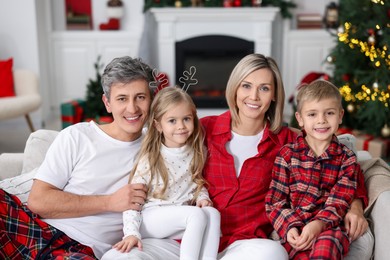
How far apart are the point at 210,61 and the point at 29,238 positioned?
4.48m

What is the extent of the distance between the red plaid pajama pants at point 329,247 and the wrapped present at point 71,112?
139 inches

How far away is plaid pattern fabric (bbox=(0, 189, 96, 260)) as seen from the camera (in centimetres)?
173

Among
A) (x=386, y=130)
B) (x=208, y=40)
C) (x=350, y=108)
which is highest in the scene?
(x=208, y=40)

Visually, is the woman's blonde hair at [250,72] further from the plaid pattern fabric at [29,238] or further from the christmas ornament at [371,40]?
the christmas ornament at [371,40]

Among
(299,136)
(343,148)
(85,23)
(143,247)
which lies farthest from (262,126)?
(85,23)

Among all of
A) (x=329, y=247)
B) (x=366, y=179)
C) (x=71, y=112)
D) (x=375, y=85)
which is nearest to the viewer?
(x=329, y=247)

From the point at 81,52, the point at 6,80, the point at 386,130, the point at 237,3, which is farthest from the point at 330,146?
the point at 81,52

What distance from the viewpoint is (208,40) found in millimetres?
5797

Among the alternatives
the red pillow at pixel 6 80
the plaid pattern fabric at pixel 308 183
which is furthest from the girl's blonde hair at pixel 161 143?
the red pillow at pixel 6 80

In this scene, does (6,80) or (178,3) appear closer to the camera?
(6,80)

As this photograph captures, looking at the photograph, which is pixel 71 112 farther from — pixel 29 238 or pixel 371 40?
pixel 29 238

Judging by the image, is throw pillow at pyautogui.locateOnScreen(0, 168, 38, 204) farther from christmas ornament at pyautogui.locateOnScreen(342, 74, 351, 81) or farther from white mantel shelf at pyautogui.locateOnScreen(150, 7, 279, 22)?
white mantel shelf at pyautogui.locateOnScreen(150, 7, 279, 22)

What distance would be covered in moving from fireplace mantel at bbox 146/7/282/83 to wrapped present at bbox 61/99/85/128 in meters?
1.22

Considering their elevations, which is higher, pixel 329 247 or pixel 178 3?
pixel 178 3
